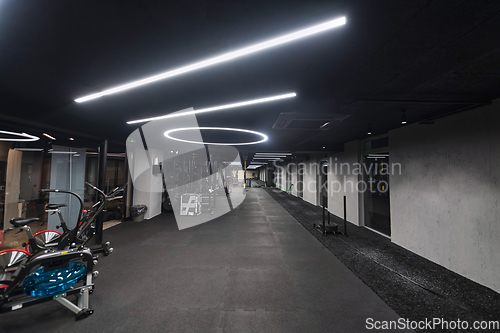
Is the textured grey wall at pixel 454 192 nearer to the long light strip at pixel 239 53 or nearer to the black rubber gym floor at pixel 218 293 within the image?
the black rubber gym floor at pixel 218 293

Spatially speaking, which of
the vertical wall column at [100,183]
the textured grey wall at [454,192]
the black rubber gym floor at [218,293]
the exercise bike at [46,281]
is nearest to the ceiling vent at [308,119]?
the textured grey wall at [454,192]

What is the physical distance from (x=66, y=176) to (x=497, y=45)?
7.54 m

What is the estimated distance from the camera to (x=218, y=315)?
2273 mm

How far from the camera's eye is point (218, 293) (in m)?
2.68

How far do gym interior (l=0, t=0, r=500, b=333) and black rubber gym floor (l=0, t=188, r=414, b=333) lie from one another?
25mm

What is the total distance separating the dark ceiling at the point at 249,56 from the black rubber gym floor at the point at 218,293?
2.71 metres

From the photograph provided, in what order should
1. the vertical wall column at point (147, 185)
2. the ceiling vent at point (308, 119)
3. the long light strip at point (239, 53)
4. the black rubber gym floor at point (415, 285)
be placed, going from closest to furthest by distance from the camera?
1. the long light strip at point (239, 53)
2. the black rubber gym floor at point (415, 285)
3. the ceiling vent at point (308, 119)
4. the vertical wall column at point (147, 185)

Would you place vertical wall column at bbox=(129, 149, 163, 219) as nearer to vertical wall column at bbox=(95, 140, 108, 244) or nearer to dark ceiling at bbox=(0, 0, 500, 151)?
vertical wall column at bbox=(95, 140, 108, 244)

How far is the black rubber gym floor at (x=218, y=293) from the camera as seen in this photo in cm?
215

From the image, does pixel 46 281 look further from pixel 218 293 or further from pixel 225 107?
pixel 225 107

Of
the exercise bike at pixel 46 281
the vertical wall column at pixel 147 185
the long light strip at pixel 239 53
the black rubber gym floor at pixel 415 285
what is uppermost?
the long light strip at pixel 239 53

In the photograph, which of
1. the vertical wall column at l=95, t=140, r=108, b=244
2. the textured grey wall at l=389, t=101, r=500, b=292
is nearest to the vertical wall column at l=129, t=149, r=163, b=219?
the vertical wall column at l=95, t=140, r=108, b=244

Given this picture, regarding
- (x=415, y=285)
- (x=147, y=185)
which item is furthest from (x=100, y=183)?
(x=415, y=285)

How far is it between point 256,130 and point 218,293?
365 centimetres
